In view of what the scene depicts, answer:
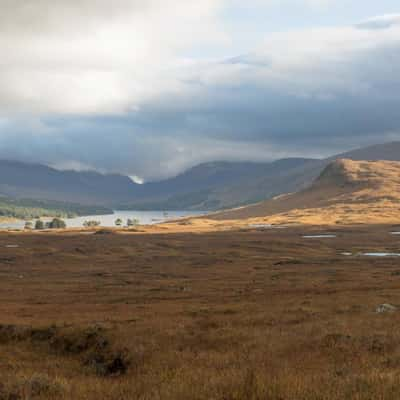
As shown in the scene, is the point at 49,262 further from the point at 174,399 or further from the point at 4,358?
the point at 174,399

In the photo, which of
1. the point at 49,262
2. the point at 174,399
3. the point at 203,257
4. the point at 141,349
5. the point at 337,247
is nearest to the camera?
the point at 174,399

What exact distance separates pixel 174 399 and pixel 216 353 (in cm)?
750

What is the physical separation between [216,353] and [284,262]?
7706 cm

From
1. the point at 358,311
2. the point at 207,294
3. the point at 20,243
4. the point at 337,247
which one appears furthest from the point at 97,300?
the point at 20,243

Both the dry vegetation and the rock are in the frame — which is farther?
the rock

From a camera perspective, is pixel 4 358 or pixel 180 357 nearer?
pixel 180 357

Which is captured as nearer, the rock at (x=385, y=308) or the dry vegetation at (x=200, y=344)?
the dry vegetation at (x=200, y=344)

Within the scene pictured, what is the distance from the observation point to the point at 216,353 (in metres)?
20.0

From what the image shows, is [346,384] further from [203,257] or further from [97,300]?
[203,257]

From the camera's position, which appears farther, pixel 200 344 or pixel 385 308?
pixel 385 308

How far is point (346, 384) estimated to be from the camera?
529 inches

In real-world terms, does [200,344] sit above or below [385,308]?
above

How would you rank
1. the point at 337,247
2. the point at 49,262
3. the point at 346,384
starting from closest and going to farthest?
1. the point at 346,384
2. the point at 49,262
3. the point at 337,247

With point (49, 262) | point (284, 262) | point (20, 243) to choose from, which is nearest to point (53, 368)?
point (284, 262)
